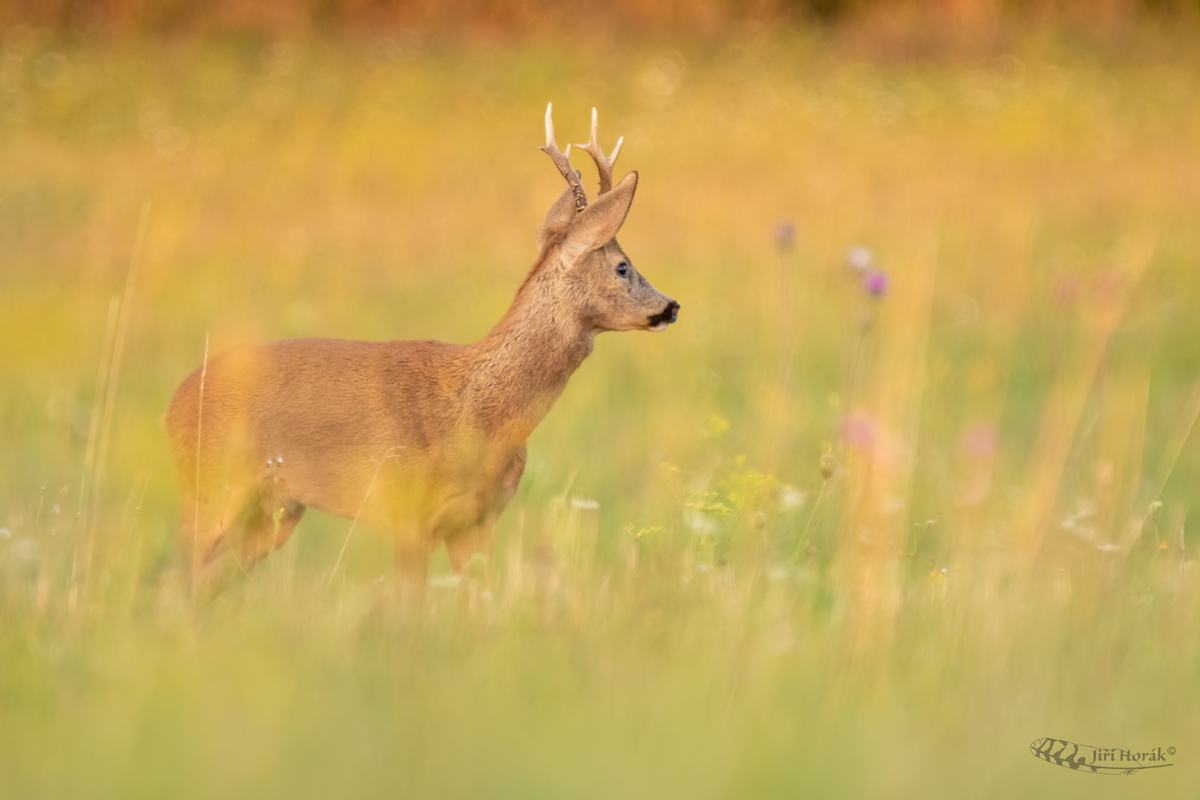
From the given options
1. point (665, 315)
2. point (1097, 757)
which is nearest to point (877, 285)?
point (665, 315)

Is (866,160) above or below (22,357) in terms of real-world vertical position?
above

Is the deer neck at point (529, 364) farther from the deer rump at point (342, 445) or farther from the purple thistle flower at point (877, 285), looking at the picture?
the purple thistle flower at point (877, 285)

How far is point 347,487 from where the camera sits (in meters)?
4.91

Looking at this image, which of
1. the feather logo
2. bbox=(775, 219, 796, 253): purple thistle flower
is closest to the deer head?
bbox=(775, 219, 796, 253): purple thistle flower

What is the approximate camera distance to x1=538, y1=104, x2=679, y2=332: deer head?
4.91 m

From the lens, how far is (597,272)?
4965 millimetres

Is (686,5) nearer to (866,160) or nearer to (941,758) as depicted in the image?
(866,160)

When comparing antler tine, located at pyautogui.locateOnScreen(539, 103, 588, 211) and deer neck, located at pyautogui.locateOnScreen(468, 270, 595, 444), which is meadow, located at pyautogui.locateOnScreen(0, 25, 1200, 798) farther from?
antler tine, located at pyautogui.locateOnScreen(539, 103, 588, 211)

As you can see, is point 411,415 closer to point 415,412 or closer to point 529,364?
point 415,412

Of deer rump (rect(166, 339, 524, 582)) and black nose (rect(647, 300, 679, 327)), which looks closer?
deer rump (rect(166, 339, 524, 582))

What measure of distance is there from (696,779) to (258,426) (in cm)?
253

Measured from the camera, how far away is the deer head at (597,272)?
4.91 metres

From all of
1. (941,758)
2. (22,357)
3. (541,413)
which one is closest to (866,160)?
(22,357)

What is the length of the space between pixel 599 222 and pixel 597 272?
173mm
